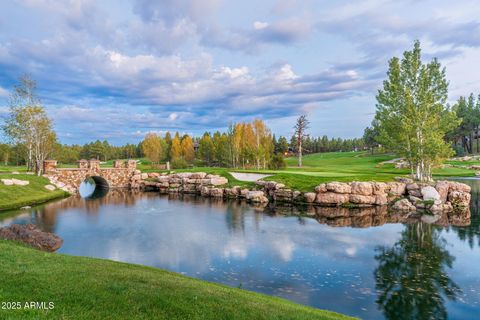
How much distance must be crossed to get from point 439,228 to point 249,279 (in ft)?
66.7

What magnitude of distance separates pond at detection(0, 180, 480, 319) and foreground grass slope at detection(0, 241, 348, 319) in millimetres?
5175

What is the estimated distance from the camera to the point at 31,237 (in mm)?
20812

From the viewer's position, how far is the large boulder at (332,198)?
39656 millimetres

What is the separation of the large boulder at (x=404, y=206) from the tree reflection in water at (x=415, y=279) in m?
12.5

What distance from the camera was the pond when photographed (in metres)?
14.3

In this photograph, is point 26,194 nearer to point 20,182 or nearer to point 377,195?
point 20,182

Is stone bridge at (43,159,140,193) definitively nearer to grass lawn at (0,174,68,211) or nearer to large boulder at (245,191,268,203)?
grass lawn at (0,174,68,211)

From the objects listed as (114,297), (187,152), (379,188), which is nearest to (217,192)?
(379,188)

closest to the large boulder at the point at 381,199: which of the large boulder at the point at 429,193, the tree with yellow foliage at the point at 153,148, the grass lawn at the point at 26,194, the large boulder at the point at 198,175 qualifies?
the large boulder at the point at 429,193

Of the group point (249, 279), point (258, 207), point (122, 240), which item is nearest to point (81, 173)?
point (258, 207)

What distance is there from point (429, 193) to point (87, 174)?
57.0m

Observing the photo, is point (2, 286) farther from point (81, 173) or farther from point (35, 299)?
point (81, 173)

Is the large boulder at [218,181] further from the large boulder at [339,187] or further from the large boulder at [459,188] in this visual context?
the large boulder at [459,188]

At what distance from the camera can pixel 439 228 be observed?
27609mm
